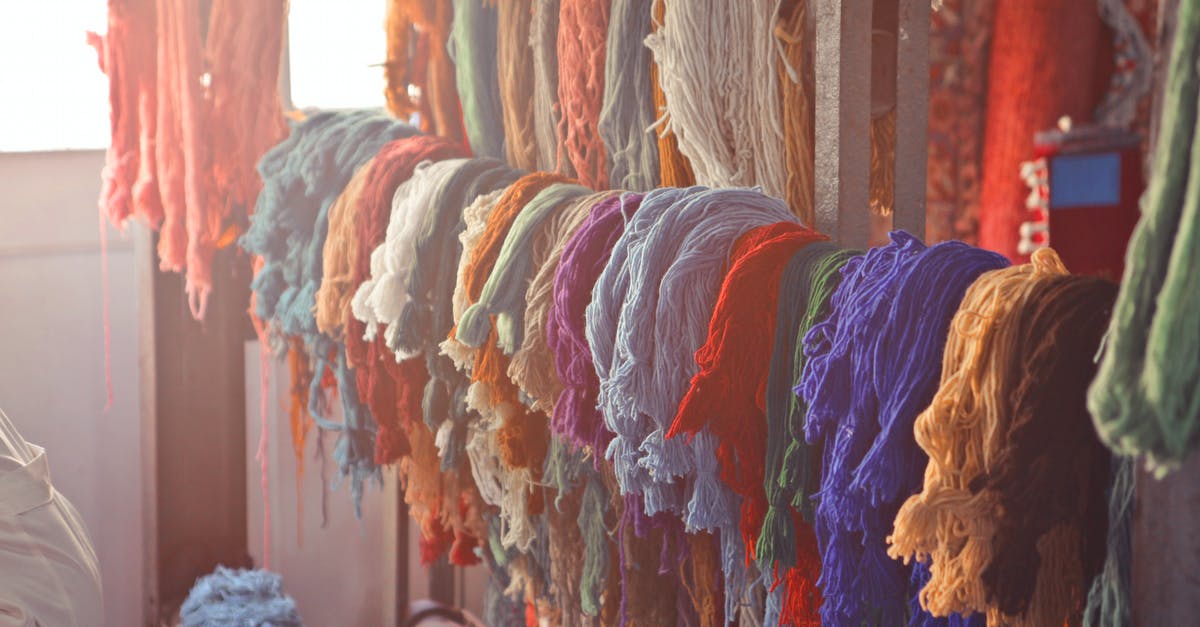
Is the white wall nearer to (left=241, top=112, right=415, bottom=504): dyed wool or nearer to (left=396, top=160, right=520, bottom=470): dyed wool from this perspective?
(left=241, top=112, right=415, bottom=504): dyed wool

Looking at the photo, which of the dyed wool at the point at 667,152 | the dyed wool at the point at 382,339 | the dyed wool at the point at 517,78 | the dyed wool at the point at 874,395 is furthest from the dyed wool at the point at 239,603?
the dyed wool at the point at 874,395

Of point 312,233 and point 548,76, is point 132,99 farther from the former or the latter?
point 548,76

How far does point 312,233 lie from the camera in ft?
7.91

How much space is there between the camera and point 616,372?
1424mm

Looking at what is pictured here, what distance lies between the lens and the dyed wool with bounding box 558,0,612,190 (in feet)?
6.26

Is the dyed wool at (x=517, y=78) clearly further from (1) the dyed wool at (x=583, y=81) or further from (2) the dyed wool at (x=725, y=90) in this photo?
(2) the dyed wool at (x=725, y=90)

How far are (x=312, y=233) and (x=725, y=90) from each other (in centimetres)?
107

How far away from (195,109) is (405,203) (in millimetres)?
1016

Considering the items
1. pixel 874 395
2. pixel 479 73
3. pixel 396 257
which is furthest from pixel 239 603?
pixel 874 395

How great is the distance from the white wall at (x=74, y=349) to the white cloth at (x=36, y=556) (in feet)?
4.63

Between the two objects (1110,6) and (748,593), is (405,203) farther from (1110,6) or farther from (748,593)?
(1110,6)

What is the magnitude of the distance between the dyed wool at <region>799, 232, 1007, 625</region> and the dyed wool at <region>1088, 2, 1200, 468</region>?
16.2 inches

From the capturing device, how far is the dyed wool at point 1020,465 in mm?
1029

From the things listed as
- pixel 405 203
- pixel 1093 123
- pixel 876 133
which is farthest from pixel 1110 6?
pixel 405 203
